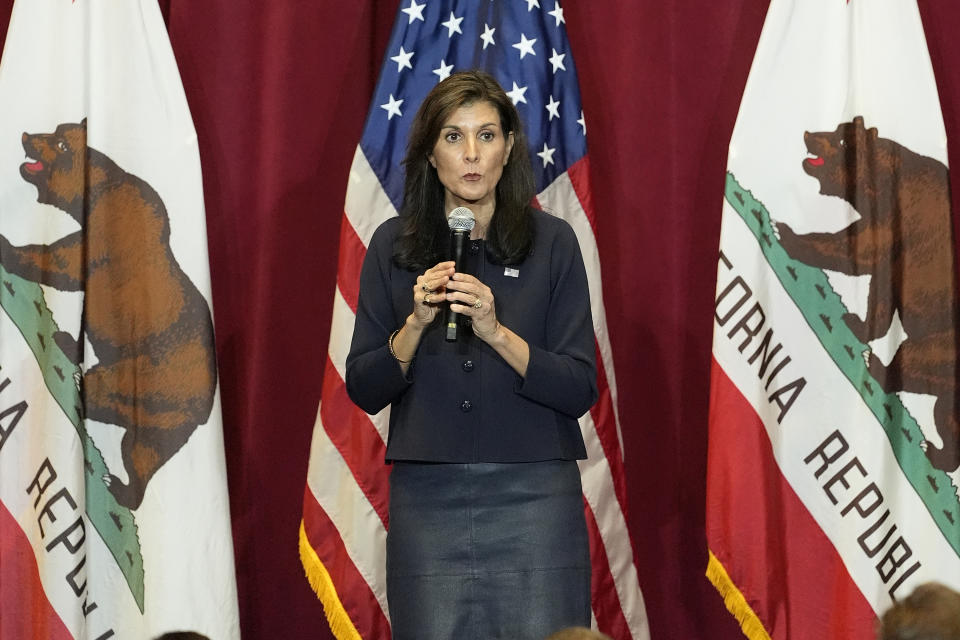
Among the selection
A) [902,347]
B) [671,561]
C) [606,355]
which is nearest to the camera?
[902,347]

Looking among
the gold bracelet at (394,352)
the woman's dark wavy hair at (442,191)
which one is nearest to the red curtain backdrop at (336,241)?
the woman's dark wavy hair at (442,191)

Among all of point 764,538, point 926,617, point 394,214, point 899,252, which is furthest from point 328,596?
point 926,617

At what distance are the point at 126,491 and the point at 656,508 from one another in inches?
63.0

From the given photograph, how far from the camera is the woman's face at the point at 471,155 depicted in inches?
98.1

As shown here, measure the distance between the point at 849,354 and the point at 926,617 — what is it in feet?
6.28

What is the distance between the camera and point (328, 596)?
3.28 m

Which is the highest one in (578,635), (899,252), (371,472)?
(899,252)

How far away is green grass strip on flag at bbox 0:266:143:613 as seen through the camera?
10.3ft

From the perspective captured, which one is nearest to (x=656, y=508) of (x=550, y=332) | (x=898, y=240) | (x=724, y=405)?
(x=724, y=405)

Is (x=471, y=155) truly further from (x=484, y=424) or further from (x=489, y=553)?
(x=489, y=553)

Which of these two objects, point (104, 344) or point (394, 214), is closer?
point (104, 344)

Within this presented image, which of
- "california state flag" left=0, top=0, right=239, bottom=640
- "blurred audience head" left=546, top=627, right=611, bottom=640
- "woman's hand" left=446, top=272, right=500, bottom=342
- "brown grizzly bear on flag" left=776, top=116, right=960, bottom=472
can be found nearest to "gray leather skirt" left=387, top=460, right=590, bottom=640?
"woman's hand" left=446, top=272, right=500, bottom=342

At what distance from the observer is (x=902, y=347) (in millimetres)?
3117

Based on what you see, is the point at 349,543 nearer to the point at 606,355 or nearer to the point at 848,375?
the point at 606,355
